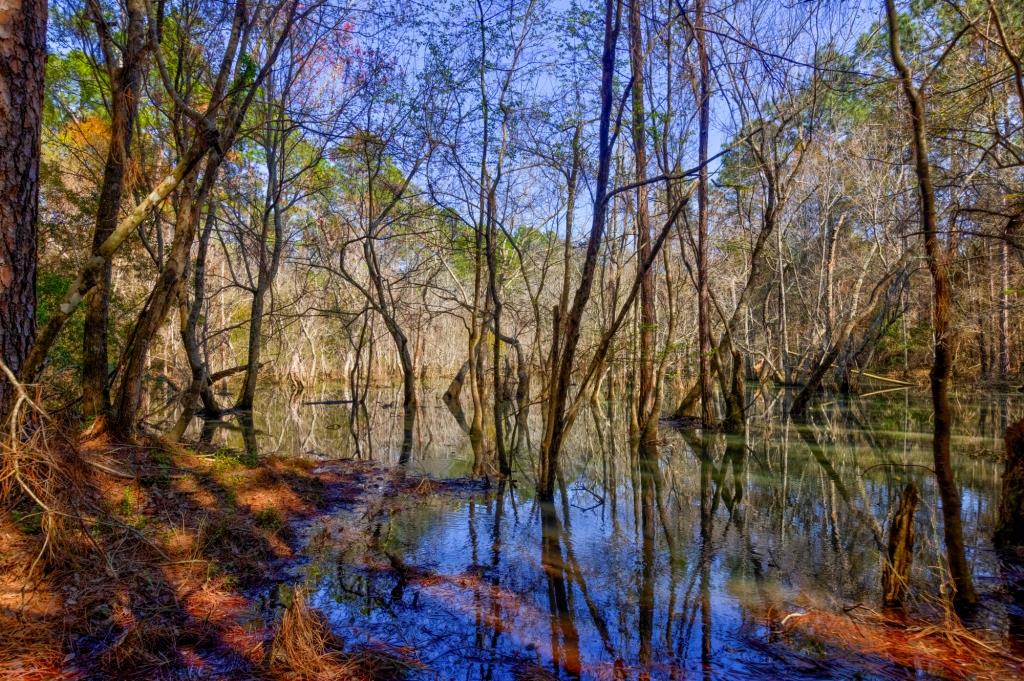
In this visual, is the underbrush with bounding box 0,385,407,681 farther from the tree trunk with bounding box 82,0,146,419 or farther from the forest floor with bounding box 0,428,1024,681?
the tree trunk with bounding box 82,0,146,419

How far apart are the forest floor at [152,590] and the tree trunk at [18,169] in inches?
32.8

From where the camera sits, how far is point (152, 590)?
12.6 feet

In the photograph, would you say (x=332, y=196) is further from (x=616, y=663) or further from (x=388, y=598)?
(x=616, y=663)

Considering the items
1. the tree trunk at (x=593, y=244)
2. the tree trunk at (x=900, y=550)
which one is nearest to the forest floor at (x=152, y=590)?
the tree trunk at (x=593, y=244)

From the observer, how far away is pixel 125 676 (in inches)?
117

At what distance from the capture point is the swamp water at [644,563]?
12.0ft

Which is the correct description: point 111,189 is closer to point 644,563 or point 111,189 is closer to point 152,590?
point 152,590

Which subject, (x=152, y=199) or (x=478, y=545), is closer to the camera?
(x=152, y=199)

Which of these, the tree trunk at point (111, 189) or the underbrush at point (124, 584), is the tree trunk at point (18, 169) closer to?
the underbrush at point (124, 584)

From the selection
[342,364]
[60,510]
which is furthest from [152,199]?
[342,364]

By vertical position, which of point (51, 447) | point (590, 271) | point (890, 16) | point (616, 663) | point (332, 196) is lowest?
point (616, 663)

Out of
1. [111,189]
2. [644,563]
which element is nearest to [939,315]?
[644,563]

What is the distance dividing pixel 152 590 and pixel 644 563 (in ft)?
12.6

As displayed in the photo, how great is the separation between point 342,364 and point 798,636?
102 ft
